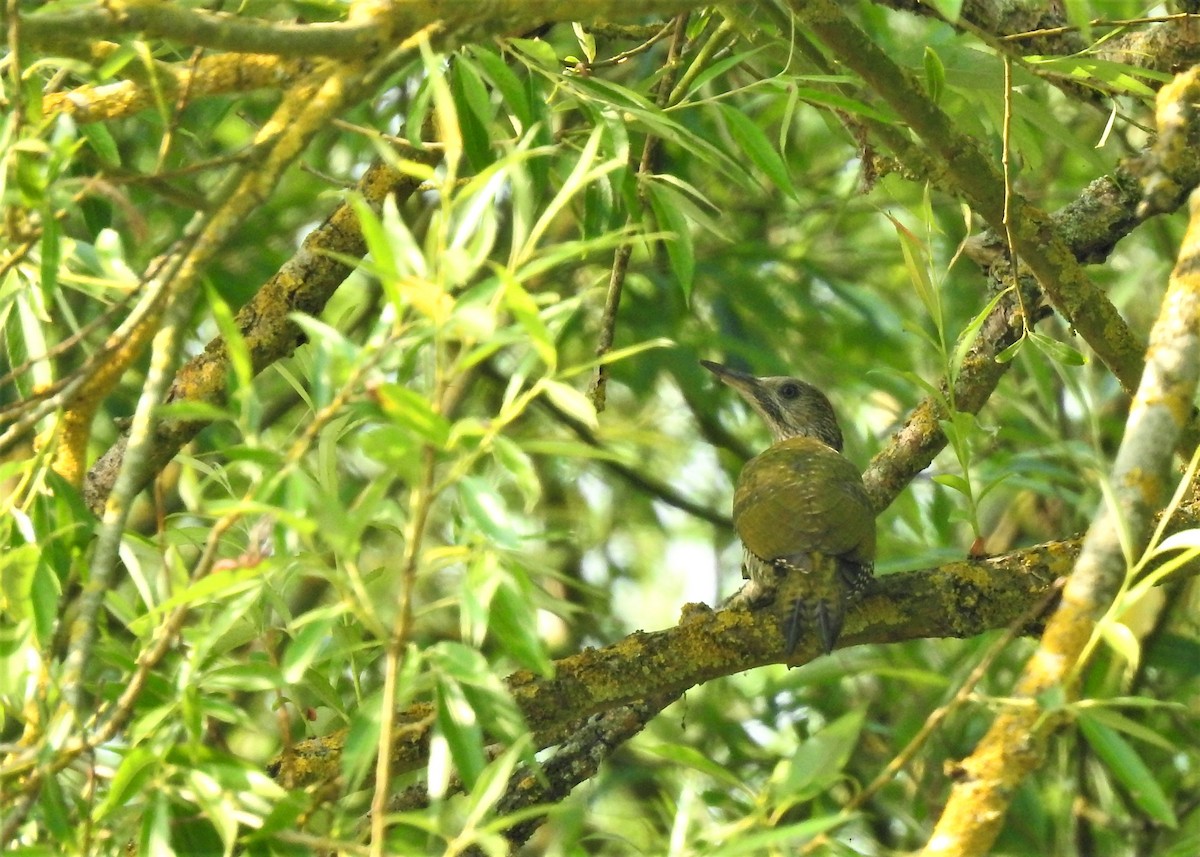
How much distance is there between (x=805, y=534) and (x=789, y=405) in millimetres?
1884

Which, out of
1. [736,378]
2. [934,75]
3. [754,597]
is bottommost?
[754,597]

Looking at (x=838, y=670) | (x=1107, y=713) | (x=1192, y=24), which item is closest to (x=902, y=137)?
(x=1192, y=24)

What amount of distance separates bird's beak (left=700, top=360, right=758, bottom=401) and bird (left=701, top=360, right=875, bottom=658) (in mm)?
60

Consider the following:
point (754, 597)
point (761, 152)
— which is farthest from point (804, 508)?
point (761, 152)

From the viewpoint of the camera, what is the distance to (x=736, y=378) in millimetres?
6059

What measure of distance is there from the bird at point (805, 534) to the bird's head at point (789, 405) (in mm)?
392

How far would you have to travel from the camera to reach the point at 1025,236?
10.8 feet

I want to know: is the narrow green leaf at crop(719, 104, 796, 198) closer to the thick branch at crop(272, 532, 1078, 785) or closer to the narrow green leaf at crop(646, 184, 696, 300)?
the narrow green leaf at crop(646, 184, 696, 300)

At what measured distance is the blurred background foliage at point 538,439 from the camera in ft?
6.14

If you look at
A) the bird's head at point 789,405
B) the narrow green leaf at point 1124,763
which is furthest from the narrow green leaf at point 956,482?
the bird's head at point 789,405

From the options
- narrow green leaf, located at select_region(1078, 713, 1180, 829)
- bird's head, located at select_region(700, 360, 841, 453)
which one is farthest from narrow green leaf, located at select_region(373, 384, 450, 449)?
bird's head, located at select_region(700, 360, 841, 453)

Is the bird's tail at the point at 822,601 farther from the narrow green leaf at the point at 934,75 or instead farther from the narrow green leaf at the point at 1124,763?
the narrow green leaf at the point at 1124,763

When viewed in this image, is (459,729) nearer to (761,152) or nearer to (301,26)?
(301,26)

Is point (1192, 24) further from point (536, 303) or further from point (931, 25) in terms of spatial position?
point (536, 303)
